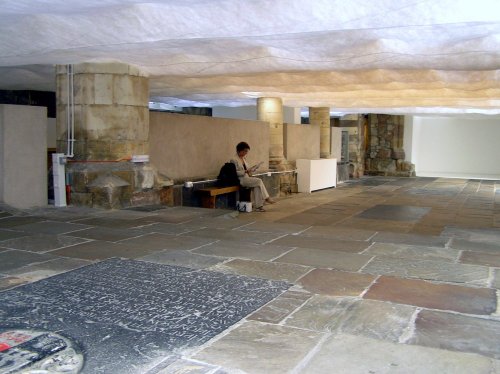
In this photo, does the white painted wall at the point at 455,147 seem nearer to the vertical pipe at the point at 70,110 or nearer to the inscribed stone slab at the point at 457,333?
the vertical pipe at the point at 70,110

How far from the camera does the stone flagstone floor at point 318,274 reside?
7.59ft

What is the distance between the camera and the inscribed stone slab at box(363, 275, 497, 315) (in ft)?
9.91

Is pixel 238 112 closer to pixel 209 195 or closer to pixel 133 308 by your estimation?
pixel 209 195

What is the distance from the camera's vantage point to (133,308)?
2.90 m

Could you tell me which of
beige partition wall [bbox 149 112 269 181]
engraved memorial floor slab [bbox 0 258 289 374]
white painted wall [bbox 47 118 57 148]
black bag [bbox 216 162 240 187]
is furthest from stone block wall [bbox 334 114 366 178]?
engraved memorial floor slab [bbox 0 258 289 374]

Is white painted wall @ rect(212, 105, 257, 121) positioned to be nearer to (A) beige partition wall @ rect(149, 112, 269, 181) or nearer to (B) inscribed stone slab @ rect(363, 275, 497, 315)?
(A) beige partition wall @ rect(149, 112, 269, 181)

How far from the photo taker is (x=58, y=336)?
2494 millimetres

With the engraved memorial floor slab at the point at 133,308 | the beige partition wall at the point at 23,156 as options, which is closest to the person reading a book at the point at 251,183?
the beige partition wall at the point at 23,156

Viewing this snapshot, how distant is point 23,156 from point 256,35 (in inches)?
131

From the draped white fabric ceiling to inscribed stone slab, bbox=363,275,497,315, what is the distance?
2.04 m

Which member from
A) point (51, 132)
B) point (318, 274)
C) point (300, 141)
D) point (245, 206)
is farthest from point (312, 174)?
point (318, 274)

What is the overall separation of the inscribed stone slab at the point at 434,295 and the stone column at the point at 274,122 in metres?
8.89

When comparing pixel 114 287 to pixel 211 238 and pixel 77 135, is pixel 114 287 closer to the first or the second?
pixel 211 238

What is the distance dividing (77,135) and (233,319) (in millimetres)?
4443
